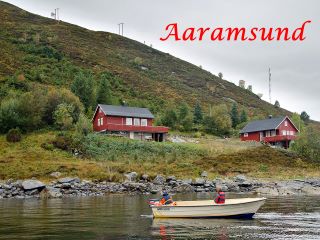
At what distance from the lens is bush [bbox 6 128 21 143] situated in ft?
236

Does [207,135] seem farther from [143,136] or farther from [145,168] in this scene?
[145,168]

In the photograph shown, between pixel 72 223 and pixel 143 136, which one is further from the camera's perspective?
pixel 143 136

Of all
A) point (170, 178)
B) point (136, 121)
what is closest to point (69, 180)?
point (170, 178)

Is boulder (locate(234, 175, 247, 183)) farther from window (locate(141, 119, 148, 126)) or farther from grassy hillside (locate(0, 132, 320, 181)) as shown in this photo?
window (locate(141, 119, 148, 126))

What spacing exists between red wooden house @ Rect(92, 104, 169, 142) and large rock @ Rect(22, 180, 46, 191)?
33116mm

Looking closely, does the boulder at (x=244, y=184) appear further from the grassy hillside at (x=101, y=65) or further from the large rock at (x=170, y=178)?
the grassy hillside at (x=101, y=65)

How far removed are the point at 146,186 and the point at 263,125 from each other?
5537 centimetres

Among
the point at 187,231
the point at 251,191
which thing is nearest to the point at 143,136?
the point at 251,191

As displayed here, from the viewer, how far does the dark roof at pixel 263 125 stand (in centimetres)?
10319

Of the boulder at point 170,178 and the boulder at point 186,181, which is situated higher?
the boulder at point 170,178

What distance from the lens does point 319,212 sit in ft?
115

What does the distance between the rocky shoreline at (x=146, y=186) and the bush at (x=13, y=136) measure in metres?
16.8

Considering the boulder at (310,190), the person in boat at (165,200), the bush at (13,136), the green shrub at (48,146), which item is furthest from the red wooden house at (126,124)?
the person in boat at (165,200)

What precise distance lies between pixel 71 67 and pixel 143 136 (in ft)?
193
